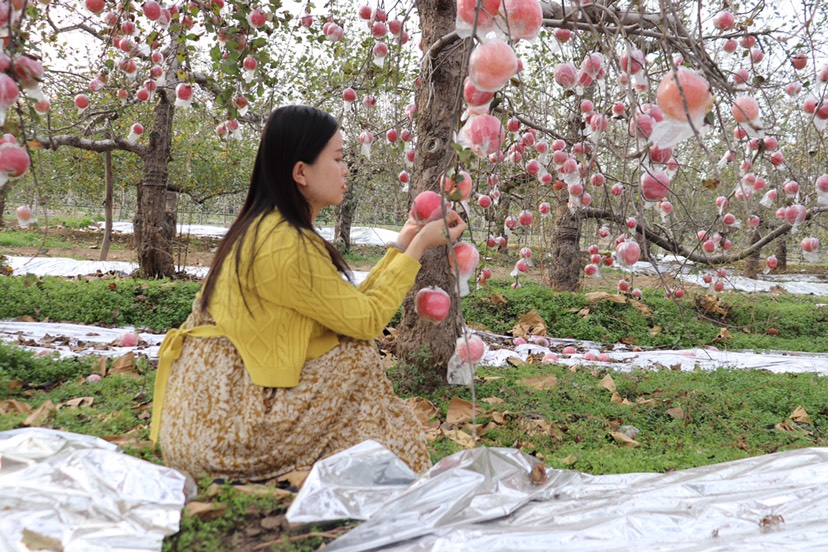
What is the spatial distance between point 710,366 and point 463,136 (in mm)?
3588

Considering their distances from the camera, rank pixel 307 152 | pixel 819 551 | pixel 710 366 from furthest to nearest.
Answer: pixel 710 366, pixel 307 152, pixel 819 551

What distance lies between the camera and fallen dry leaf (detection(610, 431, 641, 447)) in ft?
8.71

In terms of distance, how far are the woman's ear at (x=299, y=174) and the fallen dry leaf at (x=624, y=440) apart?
179 centimetres

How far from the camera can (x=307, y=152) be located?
1700 mm

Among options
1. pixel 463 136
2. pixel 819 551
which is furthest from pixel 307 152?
pixel 819 551

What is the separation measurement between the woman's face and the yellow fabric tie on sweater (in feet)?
1.46

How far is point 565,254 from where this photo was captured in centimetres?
657

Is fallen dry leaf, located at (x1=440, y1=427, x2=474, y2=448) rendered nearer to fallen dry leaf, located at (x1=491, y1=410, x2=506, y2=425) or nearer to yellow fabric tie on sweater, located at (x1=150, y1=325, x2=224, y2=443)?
fallen dry leaf, located at (x1=491, y1=410, x2=506, y2=425)

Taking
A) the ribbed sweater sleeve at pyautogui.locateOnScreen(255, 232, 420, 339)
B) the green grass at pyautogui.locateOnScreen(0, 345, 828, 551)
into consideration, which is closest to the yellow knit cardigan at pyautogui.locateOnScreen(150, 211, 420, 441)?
the ribbed sweater sleeve at pyautogui.locateOnScreen(255, 232, 420, 339)

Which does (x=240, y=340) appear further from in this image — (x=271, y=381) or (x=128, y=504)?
(x=128, y=504)

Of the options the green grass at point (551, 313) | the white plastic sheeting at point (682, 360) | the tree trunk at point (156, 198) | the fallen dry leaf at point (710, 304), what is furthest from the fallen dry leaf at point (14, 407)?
the fallen dry leaf at point (710, 304)

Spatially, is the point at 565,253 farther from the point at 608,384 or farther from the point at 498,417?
the point at 498,417

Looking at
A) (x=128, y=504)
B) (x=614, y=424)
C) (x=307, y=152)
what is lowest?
(x=614, y=424)

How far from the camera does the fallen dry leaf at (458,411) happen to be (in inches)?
113
